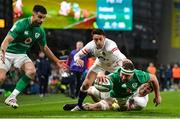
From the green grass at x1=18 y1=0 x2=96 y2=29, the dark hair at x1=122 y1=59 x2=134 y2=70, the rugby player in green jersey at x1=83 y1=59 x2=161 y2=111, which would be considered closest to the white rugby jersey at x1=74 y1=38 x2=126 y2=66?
the rugby player in green jersey at x1=83 y1=59 x2=161 y2=111

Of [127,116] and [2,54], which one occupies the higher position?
[2,54]

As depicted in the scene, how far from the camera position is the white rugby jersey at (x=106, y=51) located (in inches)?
540

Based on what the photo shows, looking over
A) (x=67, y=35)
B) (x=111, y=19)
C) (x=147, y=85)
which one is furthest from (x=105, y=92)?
(x=67, y=35)

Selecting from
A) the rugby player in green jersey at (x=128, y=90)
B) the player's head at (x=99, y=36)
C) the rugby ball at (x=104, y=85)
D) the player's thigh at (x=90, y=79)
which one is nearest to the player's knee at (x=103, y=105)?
the rugby player in green jersey at (x=128, y=90)

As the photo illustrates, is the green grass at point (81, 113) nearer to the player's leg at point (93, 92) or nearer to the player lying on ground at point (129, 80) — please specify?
the player lying on ground at point (129, 80)

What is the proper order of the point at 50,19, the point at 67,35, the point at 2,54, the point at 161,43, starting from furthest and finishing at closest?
the point at 161,43 < the point at 67,35 < the point at 50,19 < the point at 2,54

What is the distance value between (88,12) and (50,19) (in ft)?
6.70

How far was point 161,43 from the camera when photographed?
169 ft

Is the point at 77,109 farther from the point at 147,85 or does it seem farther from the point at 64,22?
the point at 64,22

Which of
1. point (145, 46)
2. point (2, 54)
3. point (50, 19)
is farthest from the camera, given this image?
point (145, 46)

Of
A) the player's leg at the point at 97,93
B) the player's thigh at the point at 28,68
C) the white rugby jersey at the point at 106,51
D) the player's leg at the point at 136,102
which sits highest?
the white rugby jersey at the point at 106,51

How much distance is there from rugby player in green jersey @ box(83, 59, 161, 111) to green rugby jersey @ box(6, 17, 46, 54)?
159 centimetres

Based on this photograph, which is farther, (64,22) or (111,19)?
(111,19)

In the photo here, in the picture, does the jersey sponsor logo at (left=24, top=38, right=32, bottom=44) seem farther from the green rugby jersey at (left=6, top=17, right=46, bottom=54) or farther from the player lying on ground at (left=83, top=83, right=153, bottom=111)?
the player lying on ground at (left=83, top=83, right=153, bottom=111)
